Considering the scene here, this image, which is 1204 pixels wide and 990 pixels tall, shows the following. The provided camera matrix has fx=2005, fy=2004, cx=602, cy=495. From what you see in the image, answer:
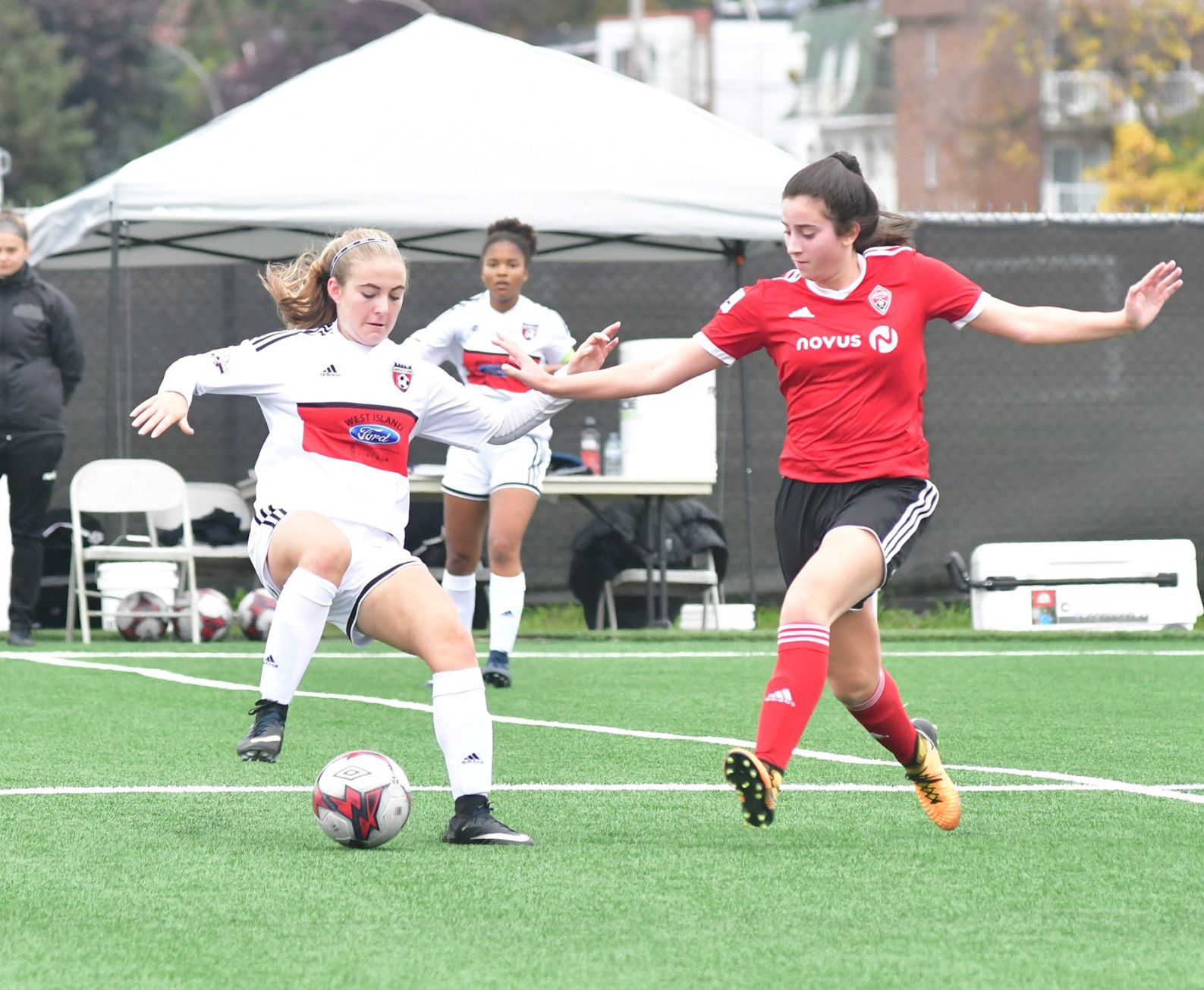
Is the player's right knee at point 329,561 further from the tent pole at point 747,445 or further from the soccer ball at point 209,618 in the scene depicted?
the tent pole at point 747,445

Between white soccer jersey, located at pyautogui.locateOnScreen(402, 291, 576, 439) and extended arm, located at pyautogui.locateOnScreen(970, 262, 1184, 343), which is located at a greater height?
white soccer jersey, located at pyautogui.locateOnScreen(402, 291, 576, 439)

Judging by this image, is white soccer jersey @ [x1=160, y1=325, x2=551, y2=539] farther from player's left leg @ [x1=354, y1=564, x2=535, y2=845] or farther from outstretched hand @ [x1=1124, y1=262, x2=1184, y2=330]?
outstretched hand @ [x1=1124, y1=262, x2=1184, y2=330]

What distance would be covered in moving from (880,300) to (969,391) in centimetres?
717

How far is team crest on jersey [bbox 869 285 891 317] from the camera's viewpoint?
5203 mm

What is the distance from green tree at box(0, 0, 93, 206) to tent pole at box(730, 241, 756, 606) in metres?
34.2

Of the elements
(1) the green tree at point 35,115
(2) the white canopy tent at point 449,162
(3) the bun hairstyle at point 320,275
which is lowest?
(3) the bun hairstyle at point 320,275

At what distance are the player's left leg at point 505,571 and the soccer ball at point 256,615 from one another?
2.46 meters

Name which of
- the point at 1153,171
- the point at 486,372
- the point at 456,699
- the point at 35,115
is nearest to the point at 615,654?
the point at 486,372

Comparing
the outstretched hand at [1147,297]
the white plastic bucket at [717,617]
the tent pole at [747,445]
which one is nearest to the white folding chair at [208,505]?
the white plastic bucket at [717,617]

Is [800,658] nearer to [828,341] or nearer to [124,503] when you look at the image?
[828,341]

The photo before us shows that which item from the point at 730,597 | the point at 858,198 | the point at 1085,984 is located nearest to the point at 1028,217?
the point at 730,597

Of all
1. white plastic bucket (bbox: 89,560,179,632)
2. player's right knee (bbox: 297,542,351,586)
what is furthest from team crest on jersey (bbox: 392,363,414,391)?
white plastic bucket (bbox: 89,560,179,632)

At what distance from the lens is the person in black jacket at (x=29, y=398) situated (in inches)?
408

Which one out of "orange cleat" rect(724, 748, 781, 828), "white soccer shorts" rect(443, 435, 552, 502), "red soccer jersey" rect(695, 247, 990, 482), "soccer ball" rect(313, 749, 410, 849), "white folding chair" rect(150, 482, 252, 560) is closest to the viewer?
"orange cleat" rect(724, 748, 781, 828)
